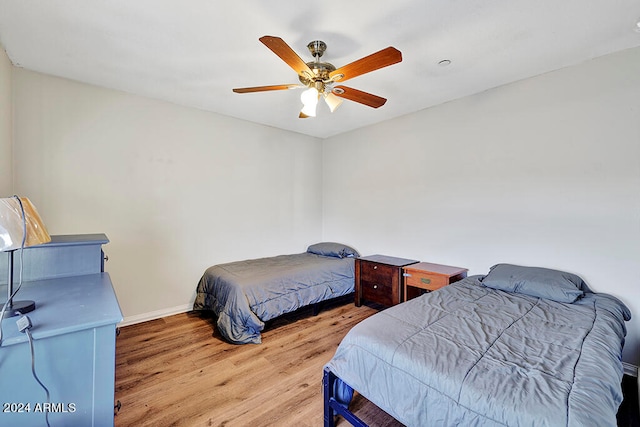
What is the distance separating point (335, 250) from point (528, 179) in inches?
94.9

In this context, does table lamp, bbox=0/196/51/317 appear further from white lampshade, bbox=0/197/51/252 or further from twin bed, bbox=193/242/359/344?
twin bed, bbox=193/242/359/344

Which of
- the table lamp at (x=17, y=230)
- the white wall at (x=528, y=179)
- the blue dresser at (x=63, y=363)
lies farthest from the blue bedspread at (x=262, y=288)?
the table lamp at (x=17, y=230)

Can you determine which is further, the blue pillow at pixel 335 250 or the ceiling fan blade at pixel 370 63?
the blue pillow at pixel 335 250

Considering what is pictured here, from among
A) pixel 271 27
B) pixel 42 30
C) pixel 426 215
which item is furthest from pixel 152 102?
pixel 426 215

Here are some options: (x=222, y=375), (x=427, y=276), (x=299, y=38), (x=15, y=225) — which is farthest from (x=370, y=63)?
(x=222, y=375)

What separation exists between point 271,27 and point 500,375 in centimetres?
237

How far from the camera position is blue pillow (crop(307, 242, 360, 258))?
3969 millimetres

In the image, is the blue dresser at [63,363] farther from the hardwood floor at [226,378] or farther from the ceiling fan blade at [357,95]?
the ceiling fan blade at [357,95]

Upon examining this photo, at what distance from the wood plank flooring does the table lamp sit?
1.03 m

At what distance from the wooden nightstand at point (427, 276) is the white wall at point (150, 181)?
6.59 ft

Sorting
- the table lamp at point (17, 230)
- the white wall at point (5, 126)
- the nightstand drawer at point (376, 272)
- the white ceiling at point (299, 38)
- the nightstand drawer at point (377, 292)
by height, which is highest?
the white ceiling at point (299, 38)

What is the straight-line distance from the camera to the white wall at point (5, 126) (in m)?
2.10

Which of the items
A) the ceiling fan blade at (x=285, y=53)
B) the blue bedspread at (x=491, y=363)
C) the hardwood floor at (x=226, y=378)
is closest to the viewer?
the blue bedspread at (x=491, y=363)

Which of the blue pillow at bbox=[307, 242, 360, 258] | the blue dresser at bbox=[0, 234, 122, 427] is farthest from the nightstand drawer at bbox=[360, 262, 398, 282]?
the blue dresser at bbox=[0, 234, 122, 427]
